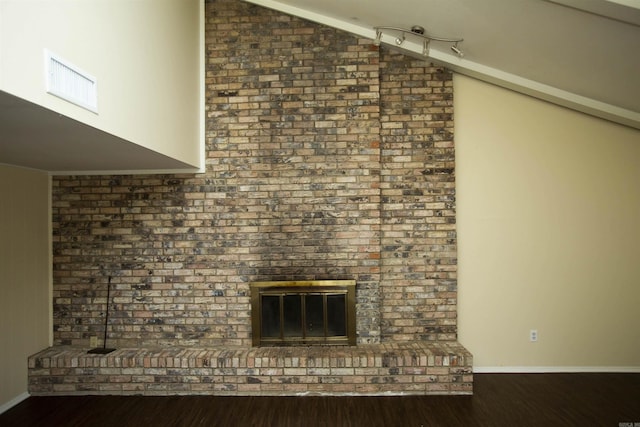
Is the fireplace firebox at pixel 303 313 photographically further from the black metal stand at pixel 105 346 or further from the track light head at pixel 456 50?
the track light head at pixel 456 50

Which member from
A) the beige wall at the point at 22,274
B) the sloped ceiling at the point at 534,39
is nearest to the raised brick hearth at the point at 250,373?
the beige wall at the point at 22,274

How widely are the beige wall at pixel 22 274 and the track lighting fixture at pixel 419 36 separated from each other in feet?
11.4

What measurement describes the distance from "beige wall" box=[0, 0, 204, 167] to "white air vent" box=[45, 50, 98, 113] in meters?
0.03

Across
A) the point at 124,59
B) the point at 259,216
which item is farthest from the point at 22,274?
the point at 124,59

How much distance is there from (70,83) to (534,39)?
3.15 meters

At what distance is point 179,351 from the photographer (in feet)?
11.5

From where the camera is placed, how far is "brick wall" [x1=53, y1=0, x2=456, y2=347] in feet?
12.0

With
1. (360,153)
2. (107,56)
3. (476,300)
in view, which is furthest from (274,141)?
(476,300)

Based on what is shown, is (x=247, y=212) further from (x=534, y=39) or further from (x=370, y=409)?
(x=534, y=39)

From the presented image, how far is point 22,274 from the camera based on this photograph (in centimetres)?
336

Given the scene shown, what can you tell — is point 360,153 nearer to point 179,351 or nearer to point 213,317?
point 213,317

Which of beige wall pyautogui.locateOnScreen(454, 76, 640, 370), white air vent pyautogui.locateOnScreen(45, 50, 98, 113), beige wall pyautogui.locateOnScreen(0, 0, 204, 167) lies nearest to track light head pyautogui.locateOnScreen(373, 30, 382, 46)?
beige wall pyautogui.locateOnScreen(454, 76, 640, 370)

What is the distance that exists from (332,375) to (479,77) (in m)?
3.17

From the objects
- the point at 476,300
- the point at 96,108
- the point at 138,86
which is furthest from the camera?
the point at 476,300
